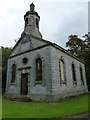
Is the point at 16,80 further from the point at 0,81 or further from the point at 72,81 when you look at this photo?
the point at 0,81

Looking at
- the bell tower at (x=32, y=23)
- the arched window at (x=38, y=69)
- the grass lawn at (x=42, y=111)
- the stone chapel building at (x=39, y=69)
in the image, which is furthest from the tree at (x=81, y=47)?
the grass lawn at (x=42, y=111)

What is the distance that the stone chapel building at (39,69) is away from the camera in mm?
14695

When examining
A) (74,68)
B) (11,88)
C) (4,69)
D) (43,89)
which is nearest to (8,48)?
(4,69)

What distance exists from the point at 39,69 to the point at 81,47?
21.4m

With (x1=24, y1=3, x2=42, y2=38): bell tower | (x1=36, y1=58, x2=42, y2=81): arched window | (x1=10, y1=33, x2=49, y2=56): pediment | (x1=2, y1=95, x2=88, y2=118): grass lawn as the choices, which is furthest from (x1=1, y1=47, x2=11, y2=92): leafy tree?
(x1=2, y1=95, x2=88, y2=118): grass lawn

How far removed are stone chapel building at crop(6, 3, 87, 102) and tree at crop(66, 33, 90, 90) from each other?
35.2 ft

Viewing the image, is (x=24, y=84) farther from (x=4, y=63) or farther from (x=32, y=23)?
(x=4, y=63)

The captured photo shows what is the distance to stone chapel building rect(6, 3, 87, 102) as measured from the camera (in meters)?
14.7

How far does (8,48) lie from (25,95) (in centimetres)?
1864

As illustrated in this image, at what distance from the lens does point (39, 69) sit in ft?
51.9

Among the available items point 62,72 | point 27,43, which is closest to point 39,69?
point 62,72

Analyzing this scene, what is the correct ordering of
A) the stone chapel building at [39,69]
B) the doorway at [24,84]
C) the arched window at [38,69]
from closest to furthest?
the stone chapel building at [39,69]
the arched window at [38,69]
the doorway at [24,84]

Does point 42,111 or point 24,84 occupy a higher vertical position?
point 24,84

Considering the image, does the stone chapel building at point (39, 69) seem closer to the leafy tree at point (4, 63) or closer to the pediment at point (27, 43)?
the pediment at point (27, 43)
